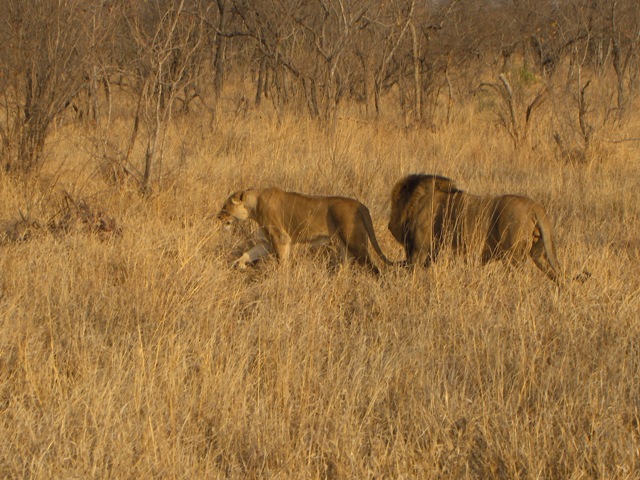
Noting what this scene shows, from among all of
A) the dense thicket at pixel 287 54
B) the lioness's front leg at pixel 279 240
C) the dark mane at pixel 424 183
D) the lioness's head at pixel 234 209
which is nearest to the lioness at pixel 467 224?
the dark mane at pixel 424 183

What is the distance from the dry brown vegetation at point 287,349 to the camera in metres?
2.89

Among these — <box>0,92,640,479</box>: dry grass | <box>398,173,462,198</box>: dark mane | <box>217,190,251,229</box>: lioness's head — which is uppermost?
<box>398,173,462,198</box>: dark mane

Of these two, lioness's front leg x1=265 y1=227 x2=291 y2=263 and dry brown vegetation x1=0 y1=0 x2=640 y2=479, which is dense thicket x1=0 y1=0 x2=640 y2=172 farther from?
lioness's front leg x1=265 y1=227 x2=291 y2=263

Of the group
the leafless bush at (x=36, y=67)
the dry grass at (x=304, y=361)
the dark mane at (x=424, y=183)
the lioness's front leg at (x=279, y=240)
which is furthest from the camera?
the leafless bush at (x=36, y=67)

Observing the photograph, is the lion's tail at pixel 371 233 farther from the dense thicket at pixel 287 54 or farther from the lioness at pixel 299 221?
the dense thicket at pixel 287 54

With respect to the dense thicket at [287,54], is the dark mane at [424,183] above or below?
below

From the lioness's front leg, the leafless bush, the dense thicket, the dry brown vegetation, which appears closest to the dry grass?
the dry brown vegetation

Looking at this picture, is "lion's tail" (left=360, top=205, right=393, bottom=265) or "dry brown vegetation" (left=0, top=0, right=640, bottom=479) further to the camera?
"lion's tail" (left=360, top=205, right=393, bottom=265)

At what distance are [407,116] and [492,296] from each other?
28.7 ft

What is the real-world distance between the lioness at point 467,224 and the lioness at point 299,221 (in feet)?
0.89

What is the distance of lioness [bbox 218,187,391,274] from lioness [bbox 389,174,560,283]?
272 mm

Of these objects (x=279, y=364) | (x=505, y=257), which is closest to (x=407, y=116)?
(x=505, y=257)

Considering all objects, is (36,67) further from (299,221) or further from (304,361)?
(304,361)

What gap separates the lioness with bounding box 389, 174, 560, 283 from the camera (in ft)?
16.3
